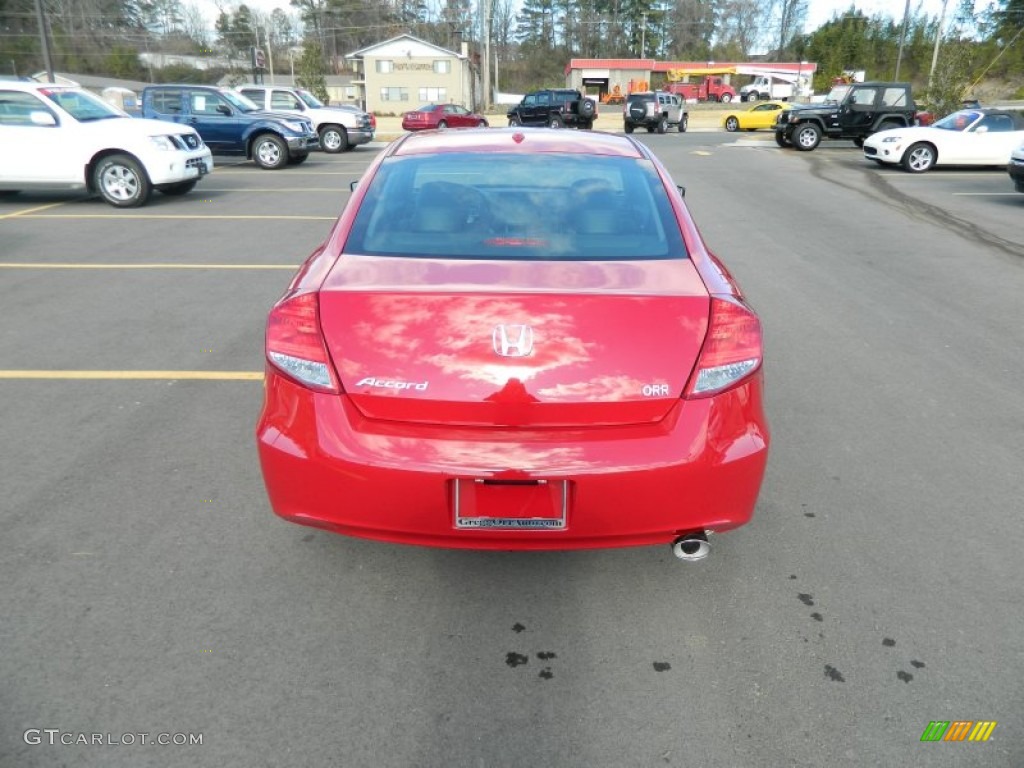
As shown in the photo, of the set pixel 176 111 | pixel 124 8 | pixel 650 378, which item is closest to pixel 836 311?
pixel 650 378

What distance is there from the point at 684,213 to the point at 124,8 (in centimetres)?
10749

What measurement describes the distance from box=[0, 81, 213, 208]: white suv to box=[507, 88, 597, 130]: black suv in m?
26.7

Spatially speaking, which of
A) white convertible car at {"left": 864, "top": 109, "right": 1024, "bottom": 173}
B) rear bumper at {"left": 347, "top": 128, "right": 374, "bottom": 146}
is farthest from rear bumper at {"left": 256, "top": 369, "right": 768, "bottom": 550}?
rear bumper at {"left": 347, "top": 128, "right": 374, "bottom": 146}

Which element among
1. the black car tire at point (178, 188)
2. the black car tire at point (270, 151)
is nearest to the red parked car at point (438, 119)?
the black car tire at point (270, 151)

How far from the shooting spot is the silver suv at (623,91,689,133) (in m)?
35.8

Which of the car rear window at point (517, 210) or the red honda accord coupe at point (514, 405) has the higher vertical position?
the car rear window at point (517, 210)

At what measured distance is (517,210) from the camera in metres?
3.24

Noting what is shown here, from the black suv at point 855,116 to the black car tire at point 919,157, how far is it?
532 centimetres

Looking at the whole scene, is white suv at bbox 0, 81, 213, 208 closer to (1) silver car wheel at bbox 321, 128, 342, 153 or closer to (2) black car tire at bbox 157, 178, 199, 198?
(2) black car tire at bbox 157, 178, 199, 198

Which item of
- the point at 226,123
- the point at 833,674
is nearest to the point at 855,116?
the point at 226,123

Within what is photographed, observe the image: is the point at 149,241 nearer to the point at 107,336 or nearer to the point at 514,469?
the point at 107,336

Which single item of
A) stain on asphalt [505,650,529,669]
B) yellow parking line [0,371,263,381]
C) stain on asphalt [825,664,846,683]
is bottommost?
yellow parking line [0,371,263,381]
